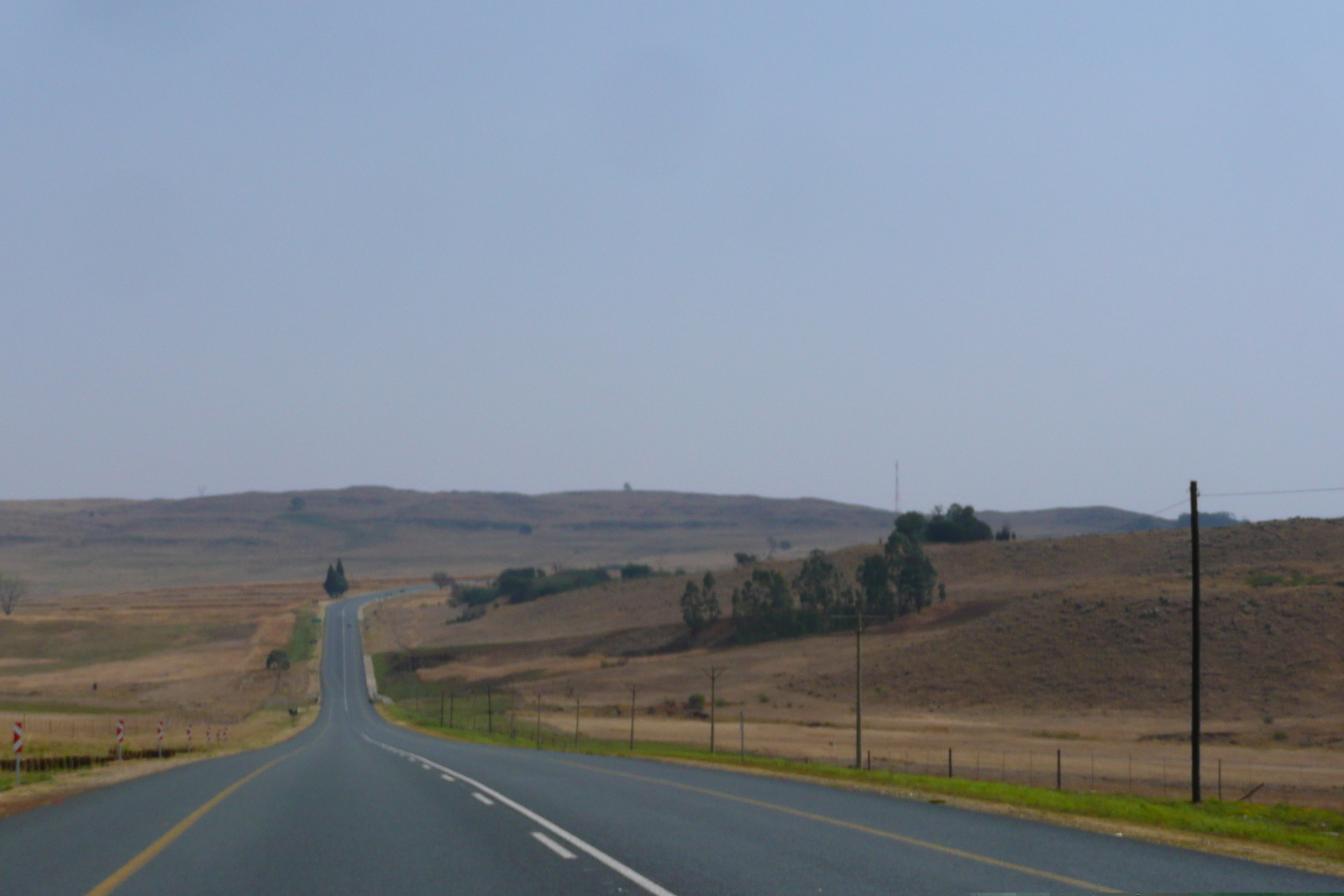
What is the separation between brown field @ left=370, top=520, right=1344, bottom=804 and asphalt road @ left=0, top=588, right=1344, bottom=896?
34612mm

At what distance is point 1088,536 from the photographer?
159625mm

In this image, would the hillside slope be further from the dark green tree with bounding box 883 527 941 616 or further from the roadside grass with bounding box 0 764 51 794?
the roadside grass with bounding box 0 764 51 794

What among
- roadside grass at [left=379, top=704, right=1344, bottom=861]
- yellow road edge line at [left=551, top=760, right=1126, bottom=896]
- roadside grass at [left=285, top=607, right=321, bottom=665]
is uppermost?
yellow road edge line at [left=551, top=760, right=1126, bottom=896]

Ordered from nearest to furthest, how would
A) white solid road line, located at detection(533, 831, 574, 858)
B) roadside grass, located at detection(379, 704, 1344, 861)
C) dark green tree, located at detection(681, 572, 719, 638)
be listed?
white solid road line, located at detection(533, 831, 574, 858)
roadside grass, located at detection(379, 704, 1344, 861)
dark green tree, located at detection(681, 572, 719, 638)

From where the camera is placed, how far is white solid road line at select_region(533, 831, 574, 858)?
13.6 meters

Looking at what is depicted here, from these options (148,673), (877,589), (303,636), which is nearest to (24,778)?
(148,673)

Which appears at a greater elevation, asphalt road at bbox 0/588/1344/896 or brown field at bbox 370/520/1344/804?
→ asphalt road at bbox 0/588/1344/896

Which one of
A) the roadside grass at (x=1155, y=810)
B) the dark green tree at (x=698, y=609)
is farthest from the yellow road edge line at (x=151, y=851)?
the dark green tree at (x=698, y=609)

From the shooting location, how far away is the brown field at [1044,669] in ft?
226

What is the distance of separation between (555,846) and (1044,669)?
91.4 meters

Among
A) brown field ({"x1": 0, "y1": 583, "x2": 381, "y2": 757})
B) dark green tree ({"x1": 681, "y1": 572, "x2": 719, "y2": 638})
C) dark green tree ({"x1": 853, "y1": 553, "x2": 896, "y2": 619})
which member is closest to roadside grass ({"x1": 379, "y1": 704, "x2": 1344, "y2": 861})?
brown field ({"x1": 0, "y1": 583, "x2": 381, "y2": 757})

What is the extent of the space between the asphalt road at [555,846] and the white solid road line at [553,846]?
0.10 feet

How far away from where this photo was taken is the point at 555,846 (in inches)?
564

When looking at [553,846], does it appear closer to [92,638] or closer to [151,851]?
[151,851]
